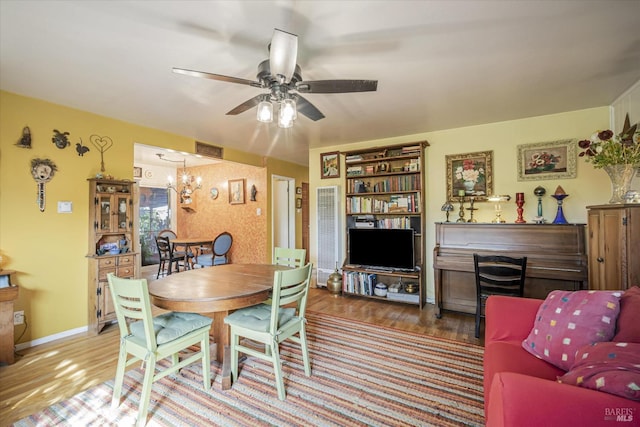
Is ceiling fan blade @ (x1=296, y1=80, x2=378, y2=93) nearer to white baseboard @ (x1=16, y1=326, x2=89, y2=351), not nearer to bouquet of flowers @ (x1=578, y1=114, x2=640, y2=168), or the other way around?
bouquet of flowers @ (x1=578, y1=114, x2=640, y2=168)

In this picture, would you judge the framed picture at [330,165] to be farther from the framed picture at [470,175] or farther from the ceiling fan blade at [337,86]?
the ceiling fan blade at [337,86]

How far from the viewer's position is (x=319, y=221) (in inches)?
183

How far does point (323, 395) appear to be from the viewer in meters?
1.89

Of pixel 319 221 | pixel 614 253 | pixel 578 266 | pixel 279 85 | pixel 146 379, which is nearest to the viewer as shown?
pixel 146 379

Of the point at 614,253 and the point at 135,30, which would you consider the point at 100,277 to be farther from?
the point at 614,253

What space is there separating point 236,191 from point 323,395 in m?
4.80

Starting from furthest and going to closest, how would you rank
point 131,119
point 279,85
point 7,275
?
point 131,119
point 7,275
point 279,85

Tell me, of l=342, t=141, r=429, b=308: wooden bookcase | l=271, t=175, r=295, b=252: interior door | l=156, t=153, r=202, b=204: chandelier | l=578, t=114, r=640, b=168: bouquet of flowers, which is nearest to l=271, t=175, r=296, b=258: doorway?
l=271, t=175, r=295, b=252: interior door

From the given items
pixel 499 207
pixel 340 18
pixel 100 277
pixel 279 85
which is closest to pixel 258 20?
pixel 279 85

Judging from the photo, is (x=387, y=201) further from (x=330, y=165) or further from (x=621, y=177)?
(x=621, y=177)

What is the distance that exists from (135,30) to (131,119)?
1865 millimetres

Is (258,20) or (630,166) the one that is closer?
(258,20)

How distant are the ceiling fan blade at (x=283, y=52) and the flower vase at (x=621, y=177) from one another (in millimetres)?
2565

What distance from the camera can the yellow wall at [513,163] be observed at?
3105 mm
